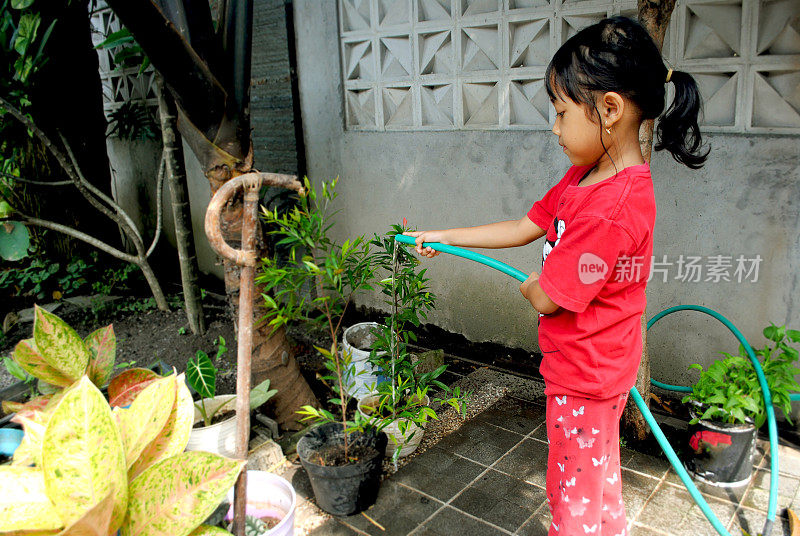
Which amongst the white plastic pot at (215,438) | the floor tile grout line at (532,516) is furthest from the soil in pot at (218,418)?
the floor tile grout line at (532,516)

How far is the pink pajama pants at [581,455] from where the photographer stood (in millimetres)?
1940

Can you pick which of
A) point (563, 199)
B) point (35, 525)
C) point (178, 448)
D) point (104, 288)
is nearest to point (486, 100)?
point (563, 199)

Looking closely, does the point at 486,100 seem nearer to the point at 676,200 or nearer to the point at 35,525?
the point at 676,200

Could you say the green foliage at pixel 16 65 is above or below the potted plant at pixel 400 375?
above

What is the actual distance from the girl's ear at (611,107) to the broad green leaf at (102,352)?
2.10 metres

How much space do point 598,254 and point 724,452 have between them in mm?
1583

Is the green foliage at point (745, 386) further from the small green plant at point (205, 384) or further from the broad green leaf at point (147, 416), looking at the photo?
the broad green leaf at point (147, 416)

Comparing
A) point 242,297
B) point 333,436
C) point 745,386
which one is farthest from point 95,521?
point 745,386

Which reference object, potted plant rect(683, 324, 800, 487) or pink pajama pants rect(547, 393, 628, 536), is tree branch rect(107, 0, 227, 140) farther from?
potted plant rect(683, 324, 800, 487)

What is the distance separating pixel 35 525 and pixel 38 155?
5478 millimetres

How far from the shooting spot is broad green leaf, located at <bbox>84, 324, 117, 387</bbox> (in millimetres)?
2377

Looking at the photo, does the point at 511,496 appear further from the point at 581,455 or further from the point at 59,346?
the point at 59,346

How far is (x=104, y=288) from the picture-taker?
584 cm

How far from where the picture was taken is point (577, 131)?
1787mm
